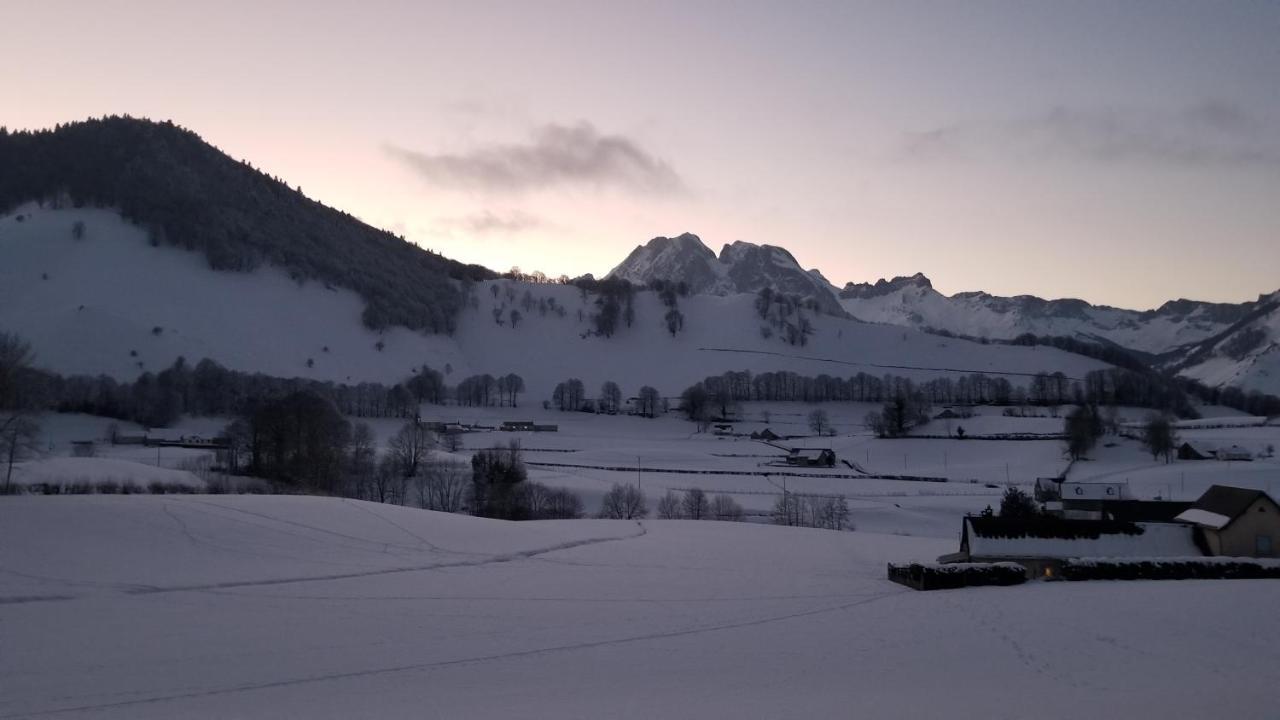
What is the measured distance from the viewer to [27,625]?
18.1 m

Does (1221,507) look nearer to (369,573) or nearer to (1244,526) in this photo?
(1244,526)

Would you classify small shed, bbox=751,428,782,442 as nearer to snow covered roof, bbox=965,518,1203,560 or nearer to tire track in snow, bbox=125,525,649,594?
snow covered roof, bbox=965,518,1203,560

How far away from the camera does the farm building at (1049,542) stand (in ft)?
98.9

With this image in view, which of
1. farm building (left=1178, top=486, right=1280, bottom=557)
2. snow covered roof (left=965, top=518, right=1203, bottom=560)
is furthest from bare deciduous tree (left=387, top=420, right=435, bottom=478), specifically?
farm building (left=1178, top=486, right=1280, bottom=557)

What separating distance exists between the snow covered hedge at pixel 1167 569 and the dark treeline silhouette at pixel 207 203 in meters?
143

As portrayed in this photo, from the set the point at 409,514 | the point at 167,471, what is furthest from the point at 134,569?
the point at 167,471

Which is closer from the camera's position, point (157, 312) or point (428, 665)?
point (428, 665)

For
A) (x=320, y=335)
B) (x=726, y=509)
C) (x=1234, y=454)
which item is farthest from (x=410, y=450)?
(x=320, y=335)

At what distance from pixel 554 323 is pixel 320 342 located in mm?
58992

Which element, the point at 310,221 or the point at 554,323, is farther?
the point at 554,323

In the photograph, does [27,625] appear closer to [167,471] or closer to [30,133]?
[167,471]

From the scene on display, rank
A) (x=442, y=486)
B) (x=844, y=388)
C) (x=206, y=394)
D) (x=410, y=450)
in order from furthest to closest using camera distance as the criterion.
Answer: (x=844, y=388), (x=206, y=394), (x=410, y=450), (x=442, y=486)

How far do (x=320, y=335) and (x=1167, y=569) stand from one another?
135891 millimetres

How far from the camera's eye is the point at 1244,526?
106 ft
